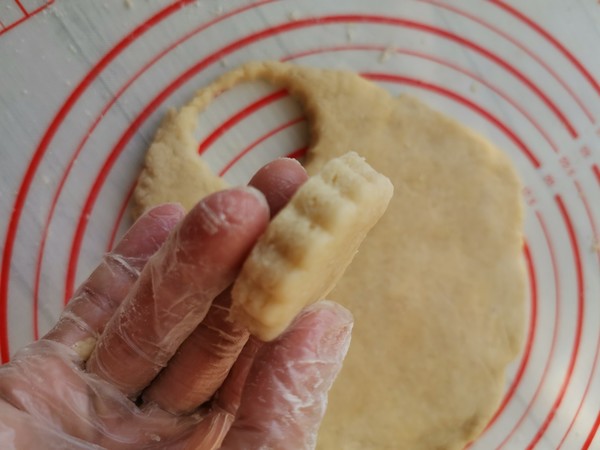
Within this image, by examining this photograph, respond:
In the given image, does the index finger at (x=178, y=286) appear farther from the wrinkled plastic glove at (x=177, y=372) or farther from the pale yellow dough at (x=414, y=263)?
the pale yellow dough at (x=414, y=263)

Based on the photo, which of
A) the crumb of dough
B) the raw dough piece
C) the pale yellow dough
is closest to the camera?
the raw dough piece

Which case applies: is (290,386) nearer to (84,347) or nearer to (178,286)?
(178,286)

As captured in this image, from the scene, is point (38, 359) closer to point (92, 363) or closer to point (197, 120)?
point (92, 363)

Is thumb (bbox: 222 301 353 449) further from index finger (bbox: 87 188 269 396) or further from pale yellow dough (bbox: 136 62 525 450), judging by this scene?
pale yellow dough (bbox: 136 62 525 450)

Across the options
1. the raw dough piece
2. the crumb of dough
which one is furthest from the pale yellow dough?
the raw dough piece

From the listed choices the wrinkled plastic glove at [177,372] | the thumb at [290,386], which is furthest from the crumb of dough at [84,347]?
the thumb at [290,386]

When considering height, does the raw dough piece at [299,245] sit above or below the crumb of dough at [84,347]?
above

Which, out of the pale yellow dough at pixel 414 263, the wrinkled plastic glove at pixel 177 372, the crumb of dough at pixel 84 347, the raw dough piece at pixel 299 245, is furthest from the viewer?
the pale yellow dough at pixel 414 263
